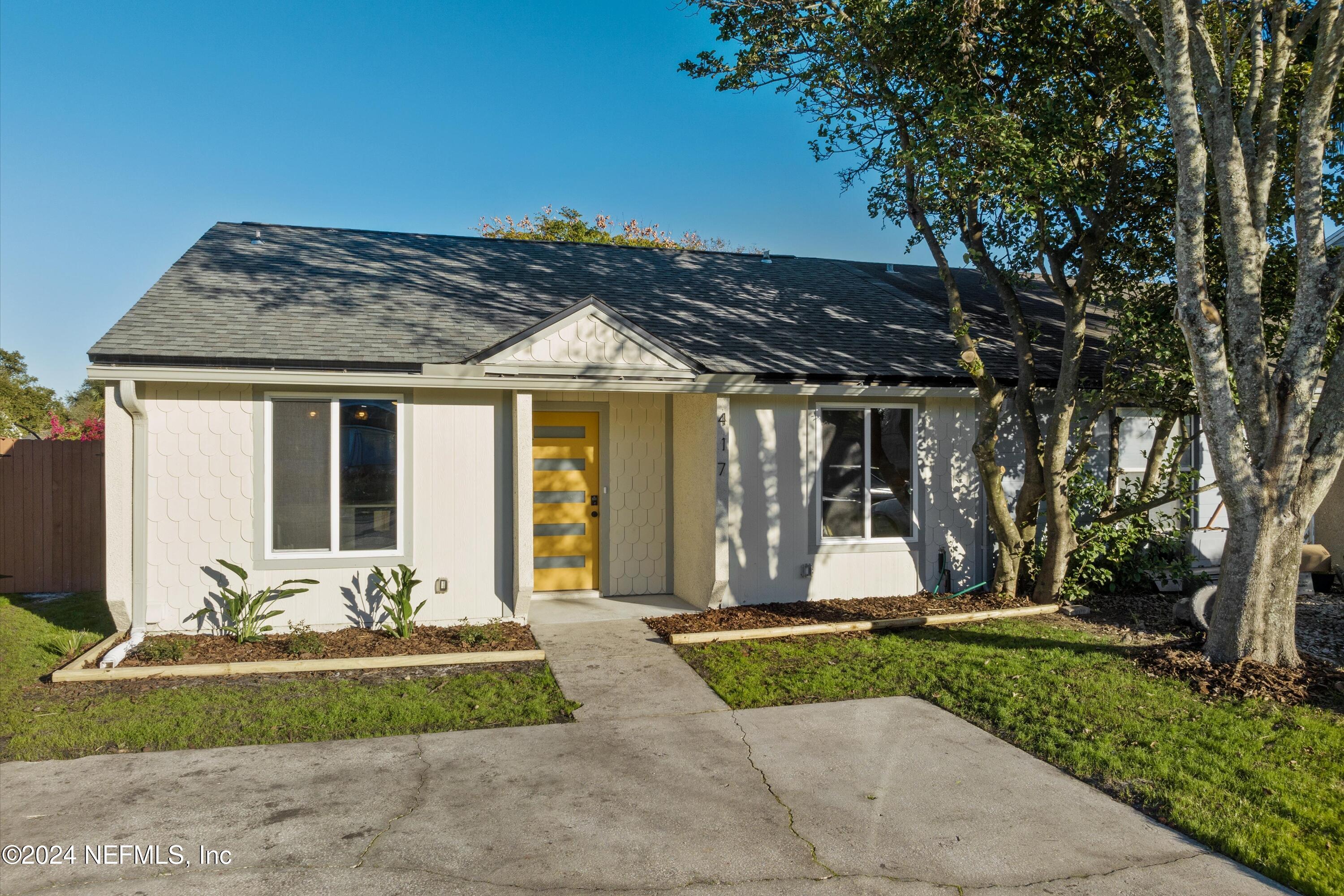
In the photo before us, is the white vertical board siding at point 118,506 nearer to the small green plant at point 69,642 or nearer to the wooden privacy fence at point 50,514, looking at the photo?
the small green plant at point 69,642

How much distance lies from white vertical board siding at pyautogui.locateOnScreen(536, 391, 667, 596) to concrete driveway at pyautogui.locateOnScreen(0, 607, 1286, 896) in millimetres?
4512

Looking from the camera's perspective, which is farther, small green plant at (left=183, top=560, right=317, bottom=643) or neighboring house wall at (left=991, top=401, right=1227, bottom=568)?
neighboring house wall at (left=991, top=401, right=1227, bottom=568)

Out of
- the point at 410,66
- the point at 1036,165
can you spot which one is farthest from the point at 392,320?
the point at 410,66

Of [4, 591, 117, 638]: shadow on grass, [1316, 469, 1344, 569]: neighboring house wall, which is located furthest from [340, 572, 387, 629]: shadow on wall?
[1316, 469, 1344, 569]: neighboring house wall

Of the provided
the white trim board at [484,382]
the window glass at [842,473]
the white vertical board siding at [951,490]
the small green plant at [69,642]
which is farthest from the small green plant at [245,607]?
the white vertical board siding at [951,490]

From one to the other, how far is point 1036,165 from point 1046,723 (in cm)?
515

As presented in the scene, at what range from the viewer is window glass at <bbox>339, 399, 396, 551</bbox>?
8.55 metres

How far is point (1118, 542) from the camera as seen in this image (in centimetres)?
980

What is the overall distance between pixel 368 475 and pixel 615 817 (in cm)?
535

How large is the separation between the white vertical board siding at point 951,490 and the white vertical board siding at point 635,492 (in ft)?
10.7

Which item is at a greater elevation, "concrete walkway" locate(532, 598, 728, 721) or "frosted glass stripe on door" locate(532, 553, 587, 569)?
"frosted glass stripe on door" locate(532, 553, 587, 569)

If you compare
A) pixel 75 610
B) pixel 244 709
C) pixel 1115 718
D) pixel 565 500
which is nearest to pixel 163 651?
pixel 244 709

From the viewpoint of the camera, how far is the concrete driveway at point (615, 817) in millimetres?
3756

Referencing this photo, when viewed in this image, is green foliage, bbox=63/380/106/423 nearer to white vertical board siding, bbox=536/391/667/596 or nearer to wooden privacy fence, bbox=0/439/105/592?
wooden privacy fence, bbox=0/439/105/592
